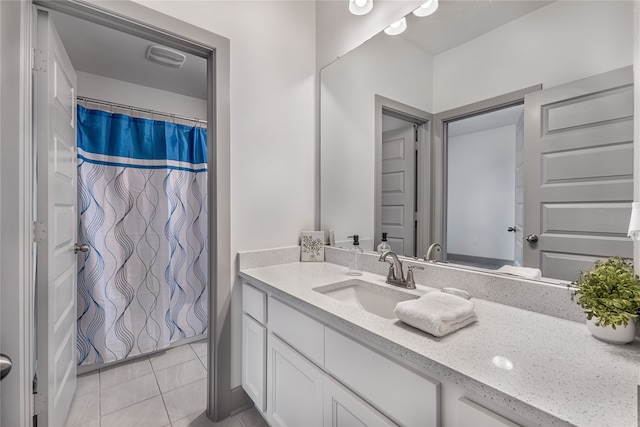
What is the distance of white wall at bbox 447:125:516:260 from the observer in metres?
1.05

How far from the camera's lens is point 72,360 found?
1688 mm

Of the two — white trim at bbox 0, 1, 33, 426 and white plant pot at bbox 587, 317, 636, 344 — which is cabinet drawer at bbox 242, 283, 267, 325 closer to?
white trim at bbox 0, 1, 33, 426

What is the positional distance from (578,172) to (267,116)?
4.82ft

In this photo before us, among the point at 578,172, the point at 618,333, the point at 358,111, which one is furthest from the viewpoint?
the point at 358,111

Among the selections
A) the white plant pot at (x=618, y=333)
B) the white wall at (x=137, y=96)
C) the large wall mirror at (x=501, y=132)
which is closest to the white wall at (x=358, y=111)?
the large wall mirror at (x=501, y=132)

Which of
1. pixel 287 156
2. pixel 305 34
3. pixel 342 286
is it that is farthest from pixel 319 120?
pixel 342 286

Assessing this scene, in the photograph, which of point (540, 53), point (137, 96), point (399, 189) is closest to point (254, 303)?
point (399, 189)

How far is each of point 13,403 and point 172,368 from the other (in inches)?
43.6

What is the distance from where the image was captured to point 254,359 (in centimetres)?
145

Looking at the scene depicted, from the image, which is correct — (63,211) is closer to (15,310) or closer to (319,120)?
(15,310)

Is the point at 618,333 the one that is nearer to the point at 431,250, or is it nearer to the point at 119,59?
the point at 431,250

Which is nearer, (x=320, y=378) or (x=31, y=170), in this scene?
(x=320, y=378)

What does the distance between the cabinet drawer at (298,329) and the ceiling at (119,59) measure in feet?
6.46

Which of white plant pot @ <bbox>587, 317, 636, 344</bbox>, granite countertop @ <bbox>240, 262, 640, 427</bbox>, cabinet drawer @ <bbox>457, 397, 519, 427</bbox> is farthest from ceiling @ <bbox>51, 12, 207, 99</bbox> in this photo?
white plant pot @ <bbox>587, 317, 636, 344</bbox>
